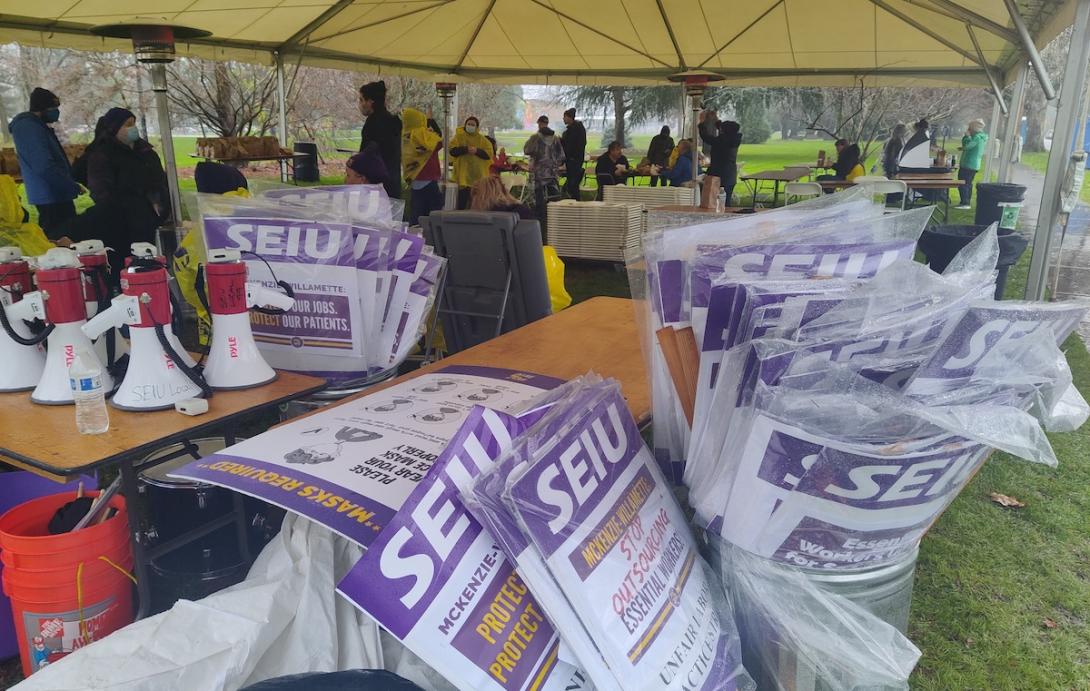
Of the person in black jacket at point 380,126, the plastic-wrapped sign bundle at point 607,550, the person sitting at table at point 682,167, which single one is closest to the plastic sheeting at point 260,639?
the plastic-wrapped sign bundle at point 607,550

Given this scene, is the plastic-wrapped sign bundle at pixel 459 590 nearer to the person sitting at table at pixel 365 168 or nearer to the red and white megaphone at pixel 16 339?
the red and white megaphone at pixel 16 339

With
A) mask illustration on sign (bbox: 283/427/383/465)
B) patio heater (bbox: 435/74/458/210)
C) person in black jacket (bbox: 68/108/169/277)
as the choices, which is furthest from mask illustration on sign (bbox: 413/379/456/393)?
patio heater (bbox: 435/74/458/210)

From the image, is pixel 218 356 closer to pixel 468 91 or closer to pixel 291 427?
pixel 291 427

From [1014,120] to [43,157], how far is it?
357 inches

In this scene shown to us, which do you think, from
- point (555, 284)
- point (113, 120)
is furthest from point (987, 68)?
point (113, 120)

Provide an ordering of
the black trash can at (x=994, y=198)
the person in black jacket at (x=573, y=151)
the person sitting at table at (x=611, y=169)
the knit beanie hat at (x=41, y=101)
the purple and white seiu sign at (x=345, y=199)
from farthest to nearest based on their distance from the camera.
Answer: the person sitting at table at (x=611, y=169) < the person in black jacket at (x=573, y=151) < the black trash can at (x=994, y=198) < the knit beanie hat at (x=41, y=101) < the purple and white seiu sign at (x=345, y=199)

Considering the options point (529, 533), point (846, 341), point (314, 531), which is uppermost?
point (846, 341)

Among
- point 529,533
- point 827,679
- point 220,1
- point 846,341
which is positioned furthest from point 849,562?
point 220,1

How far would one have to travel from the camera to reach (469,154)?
7902mm

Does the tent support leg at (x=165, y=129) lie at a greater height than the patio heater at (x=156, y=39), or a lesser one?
lesser

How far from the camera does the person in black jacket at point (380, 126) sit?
5789mm

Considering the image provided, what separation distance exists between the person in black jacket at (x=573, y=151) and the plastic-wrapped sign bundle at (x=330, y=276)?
9078mm

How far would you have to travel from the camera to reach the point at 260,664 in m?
0.98

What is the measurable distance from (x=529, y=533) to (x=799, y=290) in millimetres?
490
